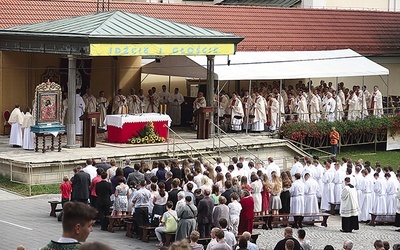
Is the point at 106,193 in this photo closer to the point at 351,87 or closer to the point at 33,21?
the point at 33,21

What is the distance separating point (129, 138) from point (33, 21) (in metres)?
5.60

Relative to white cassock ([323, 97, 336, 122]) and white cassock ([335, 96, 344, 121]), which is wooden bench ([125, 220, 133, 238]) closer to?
white cassock ([323, 97, 336, 122])

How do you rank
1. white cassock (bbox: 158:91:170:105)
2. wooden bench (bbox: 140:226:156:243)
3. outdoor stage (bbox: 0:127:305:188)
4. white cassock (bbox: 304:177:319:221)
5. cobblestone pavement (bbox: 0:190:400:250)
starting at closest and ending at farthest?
cobblestone pavement (bbox: 0:190:400:250)
wooden bench (bbox: 140:226:156:243)
white cassock (bbox: 304:177:319:221)
outdoor stage (bbox: 0:127:305:188)
white cassock (bbox: 158:91:170:105)

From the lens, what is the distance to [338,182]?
26812 mm

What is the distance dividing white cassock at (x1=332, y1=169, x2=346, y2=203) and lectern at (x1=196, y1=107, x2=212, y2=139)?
7.04m

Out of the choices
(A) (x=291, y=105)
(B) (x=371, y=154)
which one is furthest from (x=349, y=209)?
(B) (x=371, y=154)

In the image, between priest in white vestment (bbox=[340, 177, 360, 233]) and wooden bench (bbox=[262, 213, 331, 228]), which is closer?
wooden bench (bbox=[262, 213, 331, 228])

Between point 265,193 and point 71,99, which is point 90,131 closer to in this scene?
point 71,99

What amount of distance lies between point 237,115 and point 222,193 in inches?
575

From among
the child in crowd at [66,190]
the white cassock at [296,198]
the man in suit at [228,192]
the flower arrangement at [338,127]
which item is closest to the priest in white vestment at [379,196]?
the white cassock at [296,198]

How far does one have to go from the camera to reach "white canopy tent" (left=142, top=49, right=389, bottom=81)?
3494 centimetres

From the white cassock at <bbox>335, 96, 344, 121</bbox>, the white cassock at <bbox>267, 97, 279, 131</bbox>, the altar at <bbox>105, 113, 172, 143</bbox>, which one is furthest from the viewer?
the white cassock at <bbox>335, 96, 344, 121</bbox>

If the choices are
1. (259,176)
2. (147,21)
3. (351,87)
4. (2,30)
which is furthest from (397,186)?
(351,87)

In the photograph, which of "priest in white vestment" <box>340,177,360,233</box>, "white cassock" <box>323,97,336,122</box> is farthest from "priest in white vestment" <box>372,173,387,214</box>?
"white cassock" <box>323,97,336,122</box>
